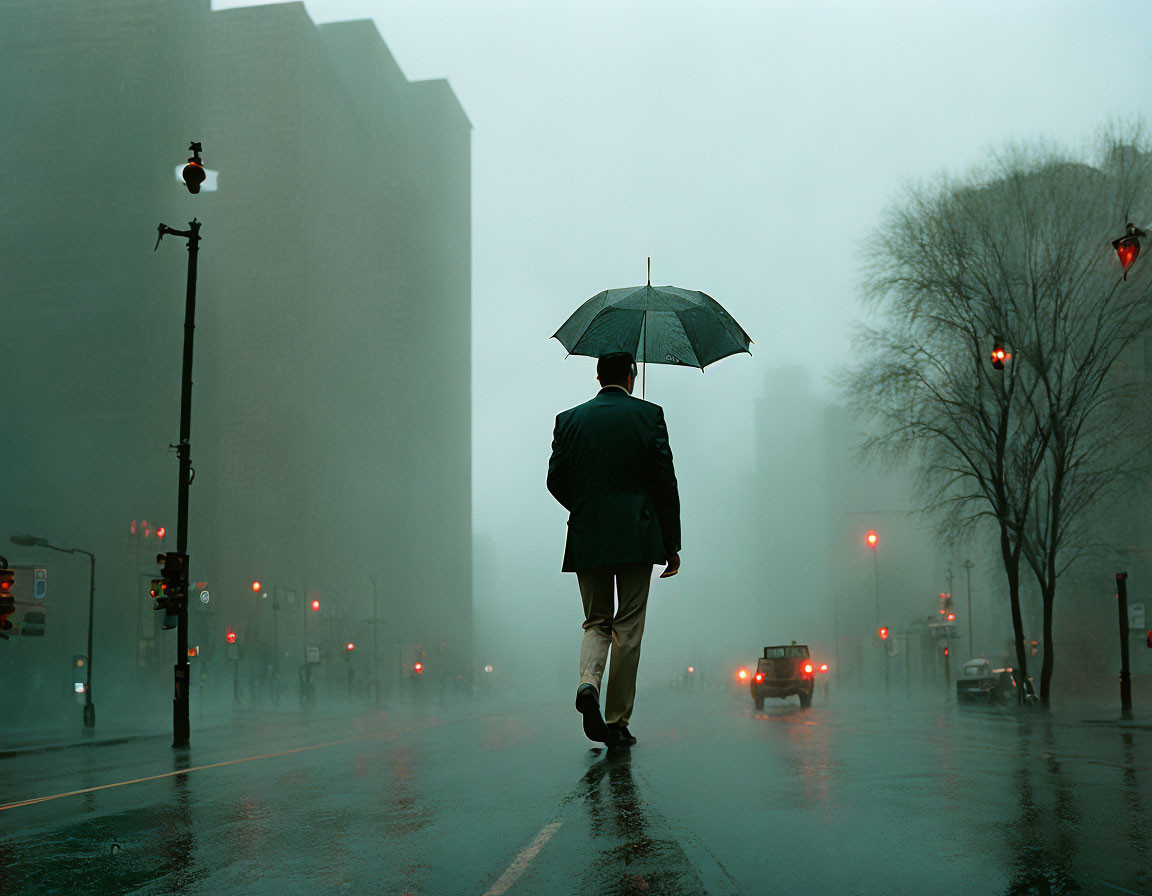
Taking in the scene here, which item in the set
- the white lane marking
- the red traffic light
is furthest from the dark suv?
the white lane marking

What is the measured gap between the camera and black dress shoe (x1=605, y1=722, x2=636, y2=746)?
7.17 meters

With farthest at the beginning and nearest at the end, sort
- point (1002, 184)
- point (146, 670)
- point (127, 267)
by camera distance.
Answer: point (127, 267), point (146, 670), point (1002, 184)

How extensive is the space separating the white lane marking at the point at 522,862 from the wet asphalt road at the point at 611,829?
0.5 inches

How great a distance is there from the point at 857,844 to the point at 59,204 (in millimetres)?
113382

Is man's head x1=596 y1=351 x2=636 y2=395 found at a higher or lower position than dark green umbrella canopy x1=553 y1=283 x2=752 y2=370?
lower

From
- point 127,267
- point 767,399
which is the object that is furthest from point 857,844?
point 767,399

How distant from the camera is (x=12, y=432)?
8994cm

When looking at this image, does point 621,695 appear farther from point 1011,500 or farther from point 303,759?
point 1011,500

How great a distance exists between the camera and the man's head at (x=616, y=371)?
7.51 m

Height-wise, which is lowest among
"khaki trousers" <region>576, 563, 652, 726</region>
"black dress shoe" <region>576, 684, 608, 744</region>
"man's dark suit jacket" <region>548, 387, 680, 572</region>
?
"black dress shoe" <region>576, 684, 608, 744</region>

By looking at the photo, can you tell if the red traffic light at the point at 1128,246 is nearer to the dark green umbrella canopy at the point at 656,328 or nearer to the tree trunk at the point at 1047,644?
the tree trunk at the point at 1047,644

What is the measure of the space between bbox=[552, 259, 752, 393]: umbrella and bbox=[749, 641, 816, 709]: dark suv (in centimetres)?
2740

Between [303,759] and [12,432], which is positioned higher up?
[12,432]

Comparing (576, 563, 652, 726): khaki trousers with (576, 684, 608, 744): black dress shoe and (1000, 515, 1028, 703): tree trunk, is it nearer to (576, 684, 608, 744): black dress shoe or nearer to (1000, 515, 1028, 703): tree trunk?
(576, 684, 608, 744): black dress shoe
